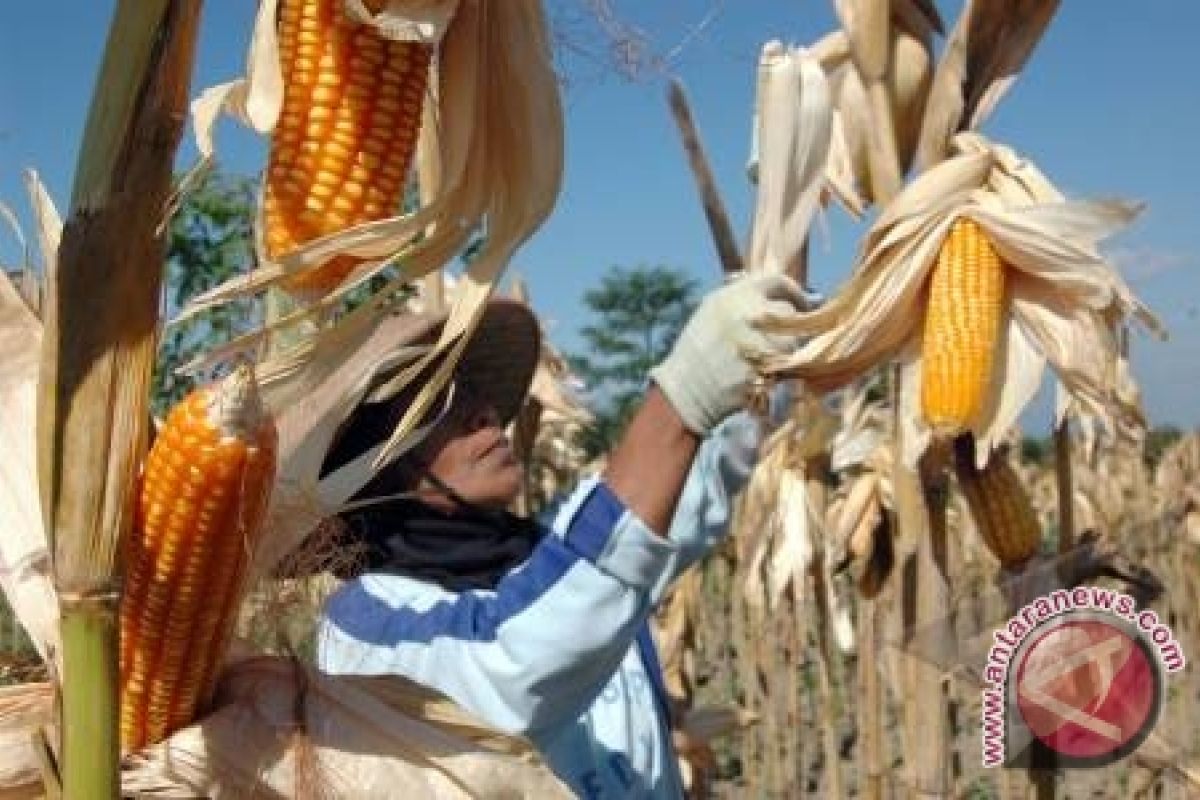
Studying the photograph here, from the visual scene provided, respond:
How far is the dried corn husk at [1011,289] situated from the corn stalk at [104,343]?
120cm

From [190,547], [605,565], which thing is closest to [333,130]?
[190,547]

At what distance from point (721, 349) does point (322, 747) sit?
2.41 feet

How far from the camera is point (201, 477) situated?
747 millimetres

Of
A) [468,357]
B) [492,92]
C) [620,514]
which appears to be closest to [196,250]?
[468,357]

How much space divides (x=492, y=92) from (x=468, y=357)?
Result: 1.11 metres

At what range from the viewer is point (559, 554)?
1463mm

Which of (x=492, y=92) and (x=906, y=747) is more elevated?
(x=492, y=92)

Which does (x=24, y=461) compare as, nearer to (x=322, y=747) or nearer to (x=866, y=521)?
(x=322, y=747)

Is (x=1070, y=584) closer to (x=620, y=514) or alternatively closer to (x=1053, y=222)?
(x=1053, y=222)

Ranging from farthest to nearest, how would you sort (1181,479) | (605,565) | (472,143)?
(1181,479), (605,565), (472,143)

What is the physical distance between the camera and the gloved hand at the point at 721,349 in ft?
4.78

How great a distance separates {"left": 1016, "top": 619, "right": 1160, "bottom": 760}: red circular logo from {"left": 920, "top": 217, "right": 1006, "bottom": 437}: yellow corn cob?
0.44 m

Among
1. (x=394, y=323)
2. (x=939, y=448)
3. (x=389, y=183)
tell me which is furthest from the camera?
(x=939, y=448)

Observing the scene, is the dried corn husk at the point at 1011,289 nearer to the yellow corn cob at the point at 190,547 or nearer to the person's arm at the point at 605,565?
the person's arm at the point at 605,565
